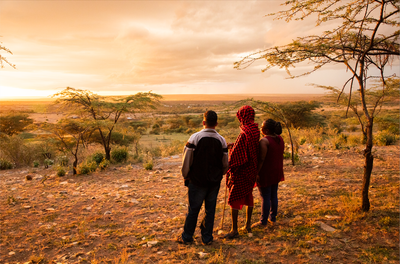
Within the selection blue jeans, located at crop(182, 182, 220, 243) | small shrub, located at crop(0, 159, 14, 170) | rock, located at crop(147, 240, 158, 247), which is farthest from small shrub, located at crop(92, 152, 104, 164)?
blue jeans, located at crop(182, 182, 220, 243)

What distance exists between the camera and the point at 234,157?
3.32 metres

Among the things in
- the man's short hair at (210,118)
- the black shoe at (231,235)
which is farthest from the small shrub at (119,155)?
the man's short hair at (210,118)

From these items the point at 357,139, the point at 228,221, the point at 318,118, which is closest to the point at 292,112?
the point at 318,118

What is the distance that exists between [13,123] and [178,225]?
25.1 m

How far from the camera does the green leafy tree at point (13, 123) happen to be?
70.9 ft

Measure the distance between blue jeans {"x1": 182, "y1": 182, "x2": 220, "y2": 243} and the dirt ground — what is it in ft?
0.61

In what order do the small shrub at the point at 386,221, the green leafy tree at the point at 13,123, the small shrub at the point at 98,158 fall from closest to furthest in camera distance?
the small shrub at the point at 386,221
the small shrub at the point at 98,158
the green leafy tree at the point at 13,123

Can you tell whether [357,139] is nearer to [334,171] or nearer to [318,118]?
[334,171]

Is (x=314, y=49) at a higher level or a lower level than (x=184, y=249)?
higher

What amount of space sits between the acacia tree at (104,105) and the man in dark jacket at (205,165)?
26.7 feet

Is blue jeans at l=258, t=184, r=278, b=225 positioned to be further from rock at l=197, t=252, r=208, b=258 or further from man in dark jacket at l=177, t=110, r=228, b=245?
rock at l=197, t=252, r=208, b=258

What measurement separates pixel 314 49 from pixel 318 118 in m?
25.8

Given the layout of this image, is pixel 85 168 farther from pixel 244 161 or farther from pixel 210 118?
pixel 244 161

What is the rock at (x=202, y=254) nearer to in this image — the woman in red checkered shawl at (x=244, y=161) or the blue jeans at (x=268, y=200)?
the woman in red checkered shawl at (x=244, y=161)
